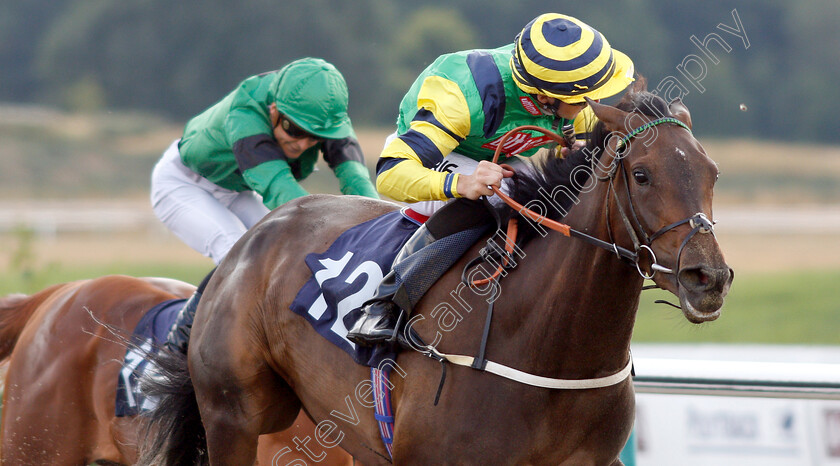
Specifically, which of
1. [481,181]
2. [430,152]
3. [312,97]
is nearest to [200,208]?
[312,97]

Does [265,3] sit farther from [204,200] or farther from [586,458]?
[586,458]

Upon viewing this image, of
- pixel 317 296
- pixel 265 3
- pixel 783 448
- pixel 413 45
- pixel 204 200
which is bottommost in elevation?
pixel 783 448

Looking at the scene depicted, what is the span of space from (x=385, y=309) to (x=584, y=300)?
26.7 inches

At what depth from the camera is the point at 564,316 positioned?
2.70m

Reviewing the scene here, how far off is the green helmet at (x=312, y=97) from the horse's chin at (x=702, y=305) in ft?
7.56

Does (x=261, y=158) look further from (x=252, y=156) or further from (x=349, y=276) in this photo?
(x=349, y=276)

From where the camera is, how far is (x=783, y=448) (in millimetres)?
4656

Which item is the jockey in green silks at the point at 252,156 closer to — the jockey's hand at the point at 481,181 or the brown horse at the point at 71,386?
the brown horse at the point at 71,386

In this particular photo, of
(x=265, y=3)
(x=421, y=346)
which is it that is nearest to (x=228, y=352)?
(x=421, y=346)

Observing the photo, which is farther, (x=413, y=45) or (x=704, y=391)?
(x=413, y=45)

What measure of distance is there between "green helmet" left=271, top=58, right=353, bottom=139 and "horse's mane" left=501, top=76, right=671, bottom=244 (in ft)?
4.95

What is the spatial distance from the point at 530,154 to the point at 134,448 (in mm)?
2330

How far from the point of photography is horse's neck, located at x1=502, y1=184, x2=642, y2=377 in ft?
8.64

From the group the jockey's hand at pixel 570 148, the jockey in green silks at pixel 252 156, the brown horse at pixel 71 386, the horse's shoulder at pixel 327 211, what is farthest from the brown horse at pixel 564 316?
the brown horse at pixel 71 386
